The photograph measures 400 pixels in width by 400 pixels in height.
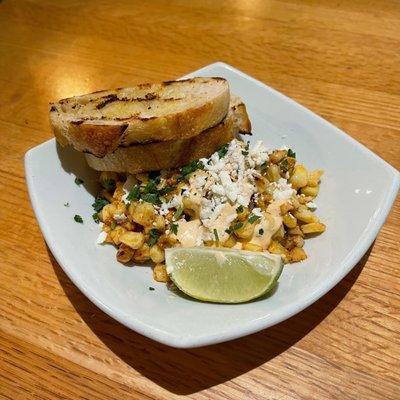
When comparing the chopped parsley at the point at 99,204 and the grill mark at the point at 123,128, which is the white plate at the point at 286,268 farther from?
the grill mark at the point at 123,128

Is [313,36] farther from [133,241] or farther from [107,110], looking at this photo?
[133,241]

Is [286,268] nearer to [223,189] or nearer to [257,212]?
[257,212]

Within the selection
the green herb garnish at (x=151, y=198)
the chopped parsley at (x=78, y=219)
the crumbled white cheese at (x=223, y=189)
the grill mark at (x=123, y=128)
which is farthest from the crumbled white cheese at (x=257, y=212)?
the chopped parsley at (x=78, y=219)

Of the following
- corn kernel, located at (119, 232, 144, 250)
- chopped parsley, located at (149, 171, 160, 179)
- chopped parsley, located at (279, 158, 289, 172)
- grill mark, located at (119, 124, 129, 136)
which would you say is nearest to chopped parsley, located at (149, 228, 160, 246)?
corn kernel, located at (119, 232, 144, 250)

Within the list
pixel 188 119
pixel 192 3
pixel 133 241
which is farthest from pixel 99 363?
pixel 192 3

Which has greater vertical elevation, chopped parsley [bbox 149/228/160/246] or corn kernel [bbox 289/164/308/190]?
corn kernel [bbox 289/164/308/190]

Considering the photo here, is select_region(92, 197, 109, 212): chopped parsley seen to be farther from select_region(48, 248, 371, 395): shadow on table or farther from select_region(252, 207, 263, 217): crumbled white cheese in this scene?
select_region(252, 207, 263, 217): crumbled white cheese

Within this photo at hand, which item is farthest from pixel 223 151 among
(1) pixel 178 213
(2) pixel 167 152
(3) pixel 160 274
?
(3) pixel 160 274

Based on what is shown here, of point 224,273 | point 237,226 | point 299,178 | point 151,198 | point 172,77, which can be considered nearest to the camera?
point 224,273
